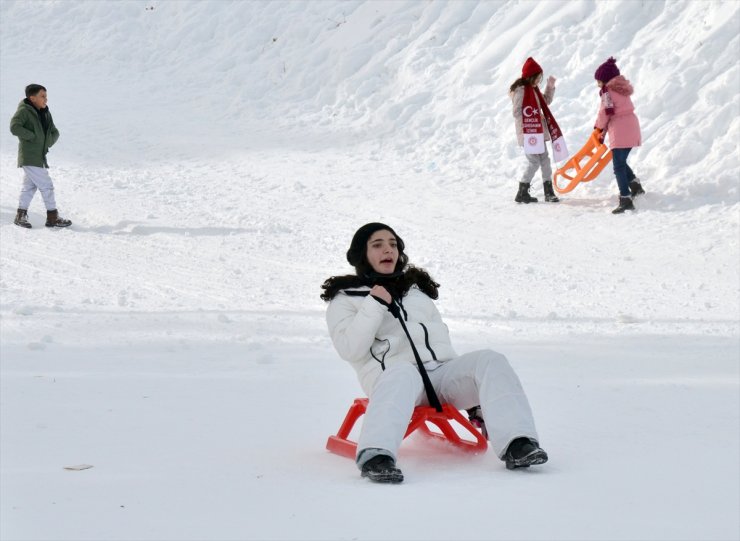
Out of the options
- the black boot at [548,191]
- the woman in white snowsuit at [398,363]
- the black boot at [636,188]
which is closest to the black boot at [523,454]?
the woman in white snowsuit at [398,363]

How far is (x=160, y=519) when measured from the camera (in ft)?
11.0

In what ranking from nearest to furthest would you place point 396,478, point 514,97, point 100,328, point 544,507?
point 544,507, point 396,478, point 100,328, point 514,97

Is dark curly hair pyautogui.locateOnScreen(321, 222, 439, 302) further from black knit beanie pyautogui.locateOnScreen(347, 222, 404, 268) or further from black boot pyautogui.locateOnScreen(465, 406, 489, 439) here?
black boot pyautogui.locateOnScreen(465, 406, 489, 439)

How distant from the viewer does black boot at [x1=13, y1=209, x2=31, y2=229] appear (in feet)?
34.9

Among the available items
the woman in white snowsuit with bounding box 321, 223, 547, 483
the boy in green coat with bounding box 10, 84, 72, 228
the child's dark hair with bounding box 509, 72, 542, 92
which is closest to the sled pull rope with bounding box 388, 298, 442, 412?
the woman in white snowsuit with bounding box 321, 223, 547, 483

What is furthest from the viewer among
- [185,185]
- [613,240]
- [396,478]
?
[185,185]

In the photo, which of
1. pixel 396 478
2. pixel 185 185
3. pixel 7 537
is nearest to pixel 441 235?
pixel 185 185

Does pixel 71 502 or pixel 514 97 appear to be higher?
pixel 514 97

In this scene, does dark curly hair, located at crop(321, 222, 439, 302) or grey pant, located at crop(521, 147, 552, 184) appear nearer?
dark curly hair, located at crop(321, 222, 439, 302)

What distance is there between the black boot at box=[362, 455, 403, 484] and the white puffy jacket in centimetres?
62

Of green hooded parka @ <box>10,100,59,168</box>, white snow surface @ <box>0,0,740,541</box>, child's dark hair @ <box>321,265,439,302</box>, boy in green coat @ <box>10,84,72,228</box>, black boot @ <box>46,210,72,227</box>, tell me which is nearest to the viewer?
white snow surface @ <box>0,0,740,541</box>

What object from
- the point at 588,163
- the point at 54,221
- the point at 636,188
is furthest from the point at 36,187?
the point at 636,188

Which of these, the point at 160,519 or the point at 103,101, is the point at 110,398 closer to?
the point at 160,519

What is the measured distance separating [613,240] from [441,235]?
63.2 inches
